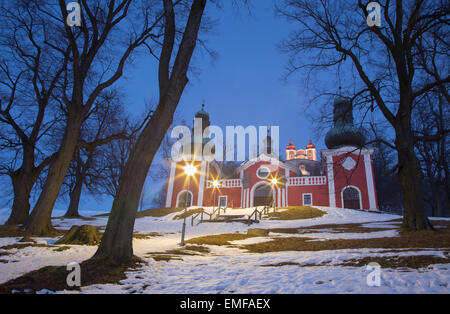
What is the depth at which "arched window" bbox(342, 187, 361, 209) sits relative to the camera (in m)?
26.0

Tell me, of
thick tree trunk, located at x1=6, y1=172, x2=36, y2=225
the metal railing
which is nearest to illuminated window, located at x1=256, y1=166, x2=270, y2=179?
the metal railing

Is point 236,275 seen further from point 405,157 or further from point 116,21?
point 116,21

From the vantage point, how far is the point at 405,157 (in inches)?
366

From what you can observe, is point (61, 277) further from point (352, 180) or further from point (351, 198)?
point (352, 180)

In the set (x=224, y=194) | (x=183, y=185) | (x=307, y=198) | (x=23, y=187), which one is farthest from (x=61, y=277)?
(x=183, y=185)

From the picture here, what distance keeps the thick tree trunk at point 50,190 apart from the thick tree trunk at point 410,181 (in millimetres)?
12357

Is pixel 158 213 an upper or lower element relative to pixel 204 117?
lower

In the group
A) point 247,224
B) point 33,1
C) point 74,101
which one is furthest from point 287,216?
point 33,1

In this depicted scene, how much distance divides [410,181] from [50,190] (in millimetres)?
12903

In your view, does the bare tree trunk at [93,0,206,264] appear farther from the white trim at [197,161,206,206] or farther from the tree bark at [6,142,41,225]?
the white trim at [197,161,206,206]

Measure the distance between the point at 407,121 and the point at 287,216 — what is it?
12.2m

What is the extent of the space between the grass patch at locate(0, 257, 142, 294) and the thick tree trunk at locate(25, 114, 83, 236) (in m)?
6.06

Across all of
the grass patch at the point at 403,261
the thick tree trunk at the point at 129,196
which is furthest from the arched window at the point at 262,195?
the thick tree trunk at the point at 129,196

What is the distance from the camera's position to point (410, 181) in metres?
9.04
